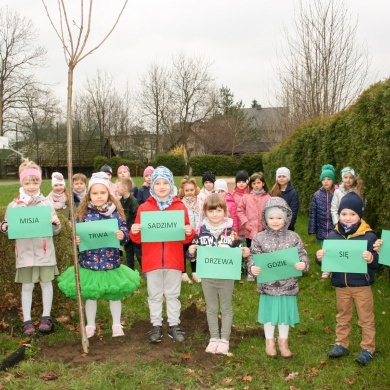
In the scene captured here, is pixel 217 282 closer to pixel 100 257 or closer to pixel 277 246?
pixel 277 246

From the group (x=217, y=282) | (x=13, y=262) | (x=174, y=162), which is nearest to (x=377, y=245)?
(x=217, y=282)

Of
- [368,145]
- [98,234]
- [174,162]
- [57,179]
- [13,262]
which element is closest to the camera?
[98,234]

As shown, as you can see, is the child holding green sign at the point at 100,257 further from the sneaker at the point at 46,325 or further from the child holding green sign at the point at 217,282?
the child holding green sign at the point at 217,282

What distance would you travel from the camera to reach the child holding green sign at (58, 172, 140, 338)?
5.14 m

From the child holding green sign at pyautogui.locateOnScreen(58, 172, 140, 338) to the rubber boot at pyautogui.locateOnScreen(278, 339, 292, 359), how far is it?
165 cm

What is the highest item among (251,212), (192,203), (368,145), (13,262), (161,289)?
(368,145)

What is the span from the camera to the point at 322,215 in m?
8.27

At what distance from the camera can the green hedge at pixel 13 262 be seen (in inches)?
232

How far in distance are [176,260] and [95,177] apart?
129 centimetres

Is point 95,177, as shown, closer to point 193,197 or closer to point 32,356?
point 32,356

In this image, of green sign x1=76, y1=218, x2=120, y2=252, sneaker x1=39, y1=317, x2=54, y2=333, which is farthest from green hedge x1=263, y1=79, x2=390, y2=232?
sneaker x1=39, y1=317, x2=54, y2=333

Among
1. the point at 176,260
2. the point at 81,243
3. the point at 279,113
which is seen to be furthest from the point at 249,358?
the point at 279,113

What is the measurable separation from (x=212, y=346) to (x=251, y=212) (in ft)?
11.9

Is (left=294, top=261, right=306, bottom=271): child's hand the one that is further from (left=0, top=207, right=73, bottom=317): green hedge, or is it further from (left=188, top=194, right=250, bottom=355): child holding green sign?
(left=0, top=207, right=73, bottom=317): green hedge
